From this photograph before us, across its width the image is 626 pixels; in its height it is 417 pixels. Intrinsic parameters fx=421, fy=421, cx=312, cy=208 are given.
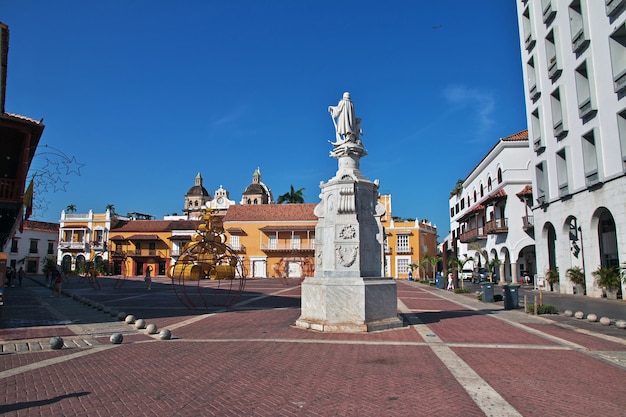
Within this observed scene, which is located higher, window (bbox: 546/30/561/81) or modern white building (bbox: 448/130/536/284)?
window (bbox: 546/30/561/81)

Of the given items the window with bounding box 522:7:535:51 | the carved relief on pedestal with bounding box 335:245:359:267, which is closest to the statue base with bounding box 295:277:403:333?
the carved relief on pedestal with bounding box 335:245:359:267

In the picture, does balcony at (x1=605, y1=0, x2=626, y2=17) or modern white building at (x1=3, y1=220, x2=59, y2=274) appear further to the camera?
modern white building at (x1=3, y1=220, x2=59, y2=274)

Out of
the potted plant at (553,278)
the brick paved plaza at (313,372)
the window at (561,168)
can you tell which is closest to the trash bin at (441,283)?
the potted plant at (553,278)

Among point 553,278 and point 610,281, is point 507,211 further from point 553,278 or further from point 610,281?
point 610,281

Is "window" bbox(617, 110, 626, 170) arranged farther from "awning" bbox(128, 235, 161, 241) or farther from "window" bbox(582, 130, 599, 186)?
"awning" bbox(128, 235, 161, 241)

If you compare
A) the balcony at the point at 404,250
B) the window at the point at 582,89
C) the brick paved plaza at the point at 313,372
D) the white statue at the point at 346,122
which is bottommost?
the brick paved plaza at the point at 313,372

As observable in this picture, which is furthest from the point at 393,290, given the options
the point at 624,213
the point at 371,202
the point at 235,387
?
the point at 624,213

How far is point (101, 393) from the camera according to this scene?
5.11 meters

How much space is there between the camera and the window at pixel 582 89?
20.1m

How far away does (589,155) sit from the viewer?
20297 millimetres

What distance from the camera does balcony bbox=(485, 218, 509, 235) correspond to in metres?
32.7

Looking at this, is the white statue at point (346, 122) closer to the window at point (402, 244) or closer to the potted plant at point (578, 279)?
the potted plant at point (578, 279)

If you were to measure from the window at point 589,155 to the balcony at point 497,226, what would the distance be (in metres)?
12.8

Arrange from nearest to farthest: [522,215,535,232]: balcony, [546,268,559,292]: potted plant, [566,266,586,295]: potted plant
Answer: [566,266,586,295]: potted plant
[546,268,559,292]: potted plant
[522,215,535,232]: balcony
